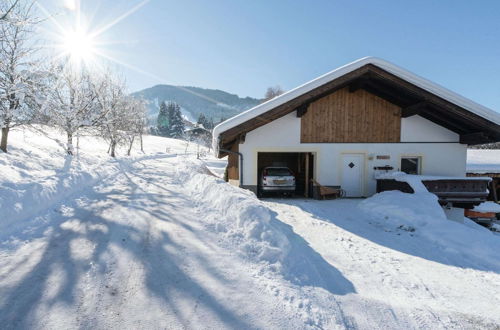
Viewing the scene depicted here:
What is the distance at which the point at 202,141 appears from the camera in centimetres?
6300

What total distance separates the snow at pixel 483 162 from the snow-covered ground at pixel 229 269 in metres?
11.0

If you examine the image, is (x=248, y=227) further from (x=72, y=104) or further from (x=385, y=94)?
(x=72, y=104)

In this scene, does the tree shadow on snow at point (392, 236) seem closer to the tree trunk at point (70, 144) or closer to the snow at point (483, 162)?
the snow at point (483, 162)

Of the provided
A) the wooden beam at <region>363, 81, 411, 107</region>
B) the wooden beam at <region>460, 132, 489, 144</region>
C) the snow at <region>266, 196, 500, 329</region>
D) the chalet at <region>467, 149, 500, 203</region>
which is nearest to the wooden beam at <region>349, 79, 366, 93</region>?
the wooden beam at <region>363, 81, 411, 107</region>

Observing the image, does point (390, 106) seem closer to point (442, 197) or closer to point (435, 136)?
point (435, 136)

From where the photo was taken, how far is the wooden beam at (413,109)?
10078mm

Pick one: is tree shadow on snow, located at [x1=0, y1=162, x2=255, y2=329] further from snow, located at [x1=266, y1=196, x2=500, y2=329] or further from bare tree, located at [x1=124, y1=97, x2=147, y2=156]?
bare tree, located at [x1=124, y1=97, x2=147, y2=156]

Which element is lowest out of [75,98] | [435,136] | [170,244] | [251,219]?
[170,244]

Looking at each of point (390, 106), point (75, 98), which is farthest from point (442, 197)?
point (75, 98)

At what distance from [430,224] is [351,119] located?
5967 millimetres

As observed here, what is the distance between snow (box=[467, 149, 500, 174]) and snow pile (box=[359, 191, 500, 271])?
8.62 metres

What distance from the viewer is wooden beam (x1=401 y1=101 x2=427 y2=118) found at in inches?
397

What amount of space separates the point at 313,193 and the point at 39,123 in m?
18.5

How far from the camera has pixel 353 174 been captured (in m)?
11.5
